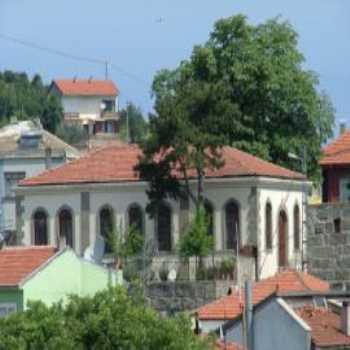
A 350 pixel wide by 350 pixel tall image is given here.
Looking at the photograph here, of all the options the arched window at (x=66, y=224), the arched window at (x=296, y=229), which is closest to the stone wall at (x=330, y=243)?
the arched window at (x=296, y=229)

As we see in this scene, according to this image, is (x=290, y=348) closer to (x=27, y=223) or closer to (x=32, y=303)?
(x=32, y=303)

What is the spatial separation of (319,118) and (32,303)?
141 feet

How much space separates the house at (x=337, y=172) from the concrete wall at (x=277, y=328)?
23494 mm

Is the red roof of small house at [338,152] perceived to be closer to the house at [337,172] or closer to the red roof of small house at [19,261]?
the house at [337,172]

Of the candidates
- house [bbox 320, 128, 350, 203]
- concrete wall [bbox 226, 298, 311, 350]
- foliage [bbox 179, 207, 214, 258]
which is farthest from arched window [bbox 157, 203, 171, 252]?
concrete wall [bbox 226, 298, 311, 350]

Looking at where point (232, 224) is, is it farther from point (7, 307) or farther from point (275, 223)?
point (7, 307)

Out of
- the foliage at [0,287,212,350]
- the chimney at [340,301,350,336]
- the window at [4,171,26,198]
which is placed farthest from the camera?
the window at [4,171,26,198]

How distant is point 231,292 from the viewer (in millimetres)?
91125

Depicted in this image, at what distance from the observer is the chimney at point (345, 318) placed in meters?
69.1

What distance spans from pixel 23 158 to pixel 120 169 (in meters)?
27.3

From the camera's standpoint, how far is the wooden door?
335ft

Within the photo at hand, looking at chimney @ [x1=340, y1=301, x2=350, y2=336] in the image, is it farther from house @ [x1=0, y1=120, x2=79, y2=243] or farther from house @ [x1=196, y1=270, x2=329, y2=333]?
house @ [x1=0, y1=120, x2=79, y2=243]

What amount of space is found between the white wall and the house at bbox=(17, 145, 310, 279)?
34 millimetres

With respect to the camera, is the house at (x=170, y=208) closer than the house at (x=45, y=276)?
No
